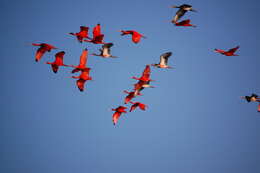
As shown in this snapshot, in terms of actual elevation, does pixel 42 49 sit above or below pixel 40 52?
above

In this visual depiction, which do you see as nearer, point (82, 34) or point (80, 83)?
point (82, 34)

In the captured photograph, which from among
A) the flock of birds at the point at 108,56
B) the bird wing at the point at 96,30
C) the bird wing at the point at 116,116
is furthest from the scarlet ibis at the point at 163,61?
the bird wing at the point at 96,30

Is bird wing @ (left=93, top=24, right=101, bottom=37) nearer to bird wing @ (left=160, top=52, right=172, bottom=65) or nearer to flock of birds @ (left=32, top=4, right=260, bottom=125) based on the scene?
flock of birds @ (left=32, top=4, right=260, bottom=125)

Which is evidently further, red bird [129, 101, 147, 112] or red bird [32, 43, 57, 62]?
red bird [129, 101, 147, 112]

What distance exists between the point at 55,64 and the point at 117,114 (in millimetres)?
5739

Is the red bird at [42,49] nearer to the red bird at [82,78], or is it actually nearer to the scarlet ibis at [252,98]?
the red bird at [82,78]

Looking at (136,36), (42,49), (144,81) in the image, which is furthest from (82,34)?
(144,81)

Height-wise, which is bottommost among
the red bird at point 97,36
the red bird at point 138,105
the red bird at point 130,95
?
the red bird at point 138,105

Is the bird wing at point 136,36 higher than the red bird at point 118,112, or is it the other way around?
the bird wing at point 136,36

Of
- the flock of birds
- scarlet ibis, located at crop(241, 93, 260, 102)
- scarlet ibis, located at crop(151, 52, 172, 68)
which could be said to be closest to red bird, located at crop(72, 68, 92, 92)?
the flock of birds

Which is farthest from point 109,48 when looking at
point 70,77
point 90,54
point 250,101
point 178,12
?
point 250,101

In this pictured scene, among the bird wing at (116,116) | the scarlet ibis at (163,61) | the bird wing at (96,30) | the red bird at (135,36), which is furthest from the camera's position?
the bird wing at (116,116)

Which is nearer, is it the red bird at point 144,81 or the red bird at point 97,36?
the red bird at point 97,36

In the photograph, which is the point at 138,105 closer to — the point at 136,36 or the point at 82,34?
the point at 136,36
